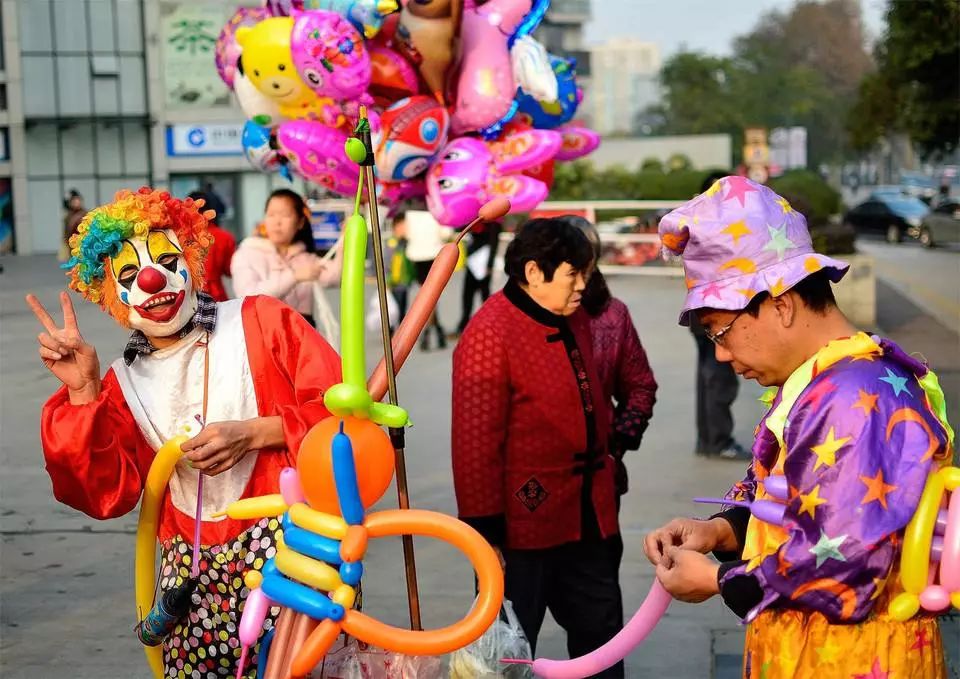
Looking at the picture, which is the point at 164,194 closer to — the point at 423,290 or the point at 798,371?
the point at 423,290

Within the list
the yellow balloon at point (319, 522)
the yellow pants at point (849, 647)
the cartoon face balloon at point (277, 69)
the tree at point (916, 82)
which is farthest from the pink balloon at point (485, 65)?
the tree at point (916, 82)

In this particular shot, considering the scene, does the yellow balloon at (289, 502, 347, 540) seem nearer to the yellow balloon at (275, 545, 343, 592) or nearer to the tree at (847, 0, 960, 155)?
the yellow balloon at (275, 545, 343, 592)

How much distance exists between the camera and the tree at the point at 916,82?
51.7ft

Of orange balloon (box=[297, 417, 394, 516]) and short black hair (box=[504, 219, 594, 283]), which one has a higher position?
short black hair (box=[504, 219, 594, 283])

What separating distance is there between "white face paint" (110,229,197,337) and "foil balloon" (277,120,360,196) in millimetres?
3374

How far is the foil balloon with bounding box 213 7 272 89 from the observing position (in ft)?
23.3

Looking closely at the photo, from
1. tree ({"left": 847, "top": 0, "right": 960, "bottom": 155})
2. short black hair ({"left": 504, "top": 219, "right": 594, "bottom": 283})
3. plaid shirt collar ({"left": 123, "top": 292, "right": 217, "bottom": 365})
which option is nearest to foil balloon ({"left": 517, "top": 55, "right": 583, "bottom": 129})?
short black hair ({"left": 504, "top": 219, "right": 594, "bottom": 283})

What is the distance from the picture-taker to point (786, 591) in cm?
232

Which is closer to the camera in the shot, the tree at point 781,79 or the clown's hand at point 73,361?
the clown's hand at point 73,361

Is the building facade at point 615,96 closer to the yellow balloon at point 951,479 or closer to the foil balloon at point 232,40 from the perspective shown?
the foil balloon at point 232,40

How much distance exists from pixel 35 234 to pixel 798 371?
37.4 m

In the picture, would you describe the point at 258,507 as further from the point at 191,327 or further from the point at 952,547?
the point at 952,547

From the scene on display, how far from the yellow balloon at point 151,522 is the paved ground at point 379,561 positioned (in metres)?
1.78

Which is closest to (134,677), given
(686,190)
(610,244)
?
(610,244)
